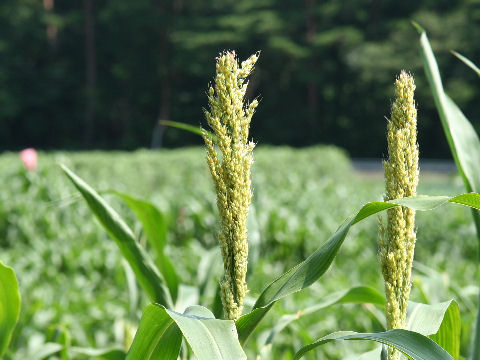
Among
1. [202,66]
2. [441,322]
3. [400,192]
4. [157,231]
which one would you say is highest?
[202,66]

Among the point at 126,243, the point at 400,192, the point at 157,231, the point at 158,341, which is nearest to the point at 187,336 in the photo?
the point at 158,341

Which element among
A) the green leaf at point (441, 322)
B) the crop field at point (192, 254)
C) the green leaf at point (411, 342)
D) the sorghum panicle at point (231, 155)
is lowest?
the crop field at point (192, 254)

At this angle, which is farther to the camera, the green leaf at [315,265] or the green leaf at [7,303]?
the green leaf at [7,303]

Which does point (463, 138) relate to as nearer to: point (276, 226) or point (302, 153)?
point (276, 226)

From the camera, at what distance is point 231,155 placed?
75 cm

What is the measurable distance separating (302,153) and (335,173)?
919mm

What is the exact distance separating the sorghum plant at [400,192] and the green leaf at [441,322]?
0.59 feet

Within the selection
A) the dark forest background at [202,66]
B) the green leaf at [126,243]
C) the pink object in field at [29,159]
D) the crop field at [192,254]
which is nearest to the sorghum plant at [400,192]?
the green leaf at [126,243]

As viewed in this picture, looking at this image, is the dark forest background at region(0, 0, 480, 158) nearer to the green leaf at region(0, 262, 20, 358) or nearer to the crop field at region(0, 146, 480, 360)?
the crop field at region(0, 146, 480, 360)

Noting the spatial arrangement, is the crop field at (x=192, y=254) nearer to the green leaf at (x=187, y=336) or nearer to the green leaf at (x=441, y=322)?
the green leaf at (x=441, y=322)

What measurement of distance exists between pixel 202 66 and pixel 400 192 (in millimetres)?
31518

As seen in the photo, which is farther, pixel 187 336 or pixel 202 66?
pixel 202 66

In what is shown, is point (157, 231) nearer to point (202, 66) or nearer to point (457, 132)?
point (457, 132)

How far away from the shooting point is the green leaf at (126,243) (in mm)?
1093
